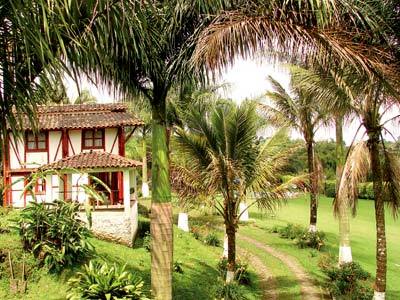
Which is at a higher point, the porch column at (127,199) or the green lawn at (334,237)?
the porch column at (127,199)

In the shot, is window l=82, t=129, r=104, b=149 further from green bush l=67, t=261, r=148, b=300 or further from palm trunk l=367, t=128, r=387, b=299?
palm trunk l=367, t=128, r=387, b=299

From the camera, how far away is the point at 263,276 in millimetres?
15375

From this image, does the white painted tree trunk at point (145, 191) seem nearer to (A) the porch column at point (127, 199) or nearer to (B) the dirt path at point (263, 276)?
(B) the dirt path at point (263, 276)

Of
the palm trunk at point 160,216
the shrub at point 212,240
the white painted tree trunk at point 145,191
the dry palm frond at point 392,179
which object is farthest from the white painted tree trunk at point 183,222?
the white painted tree trunk at point 145,191

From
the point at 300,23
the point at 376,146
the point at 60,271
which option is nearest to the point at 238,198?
the point at 376,146

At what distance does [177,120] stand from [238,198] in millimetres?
10474

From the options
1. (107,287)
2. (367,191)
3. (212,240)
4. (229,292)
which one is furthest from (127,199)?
(367,191)

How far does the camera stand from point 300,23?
6.13m

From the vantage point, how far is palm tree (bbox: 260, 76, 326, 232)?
20422 mm

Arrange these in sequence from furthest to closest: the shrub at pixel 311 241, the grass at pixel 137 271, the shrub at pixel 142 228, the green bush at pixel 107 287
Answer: the shrub at pixel 311 241, the shrub at pixel 142 228, the grass at pixel 137 271, the green bush at pixel 107 287

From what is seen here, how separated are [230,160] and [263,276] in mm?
5739

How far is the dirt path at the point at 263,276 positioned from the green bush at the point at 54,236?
5.68 m

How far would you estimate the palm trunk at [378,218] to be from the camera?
10.3 meters

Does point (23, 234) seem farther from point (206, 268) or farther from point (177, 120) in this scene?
point (177, 120)
